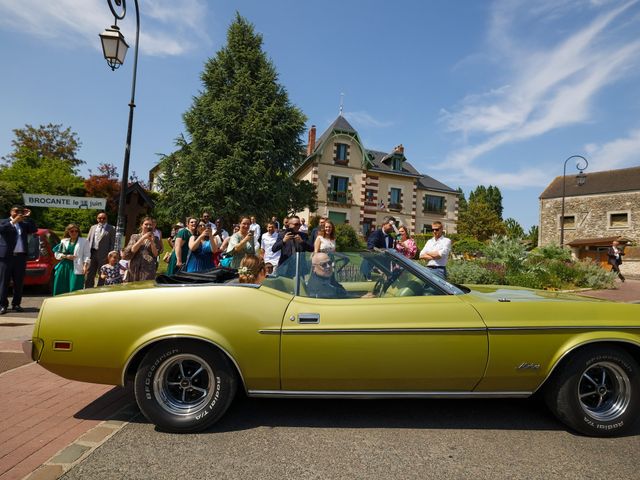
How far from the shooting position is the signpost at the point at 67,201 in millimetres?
11000

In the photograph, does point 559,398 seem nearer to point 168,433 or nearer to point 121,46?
point 168,433

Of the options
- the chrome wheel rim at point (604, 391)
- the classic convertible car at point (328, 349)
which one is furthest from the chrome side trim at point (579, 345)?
the chrome wheel rim at point (604, 391)

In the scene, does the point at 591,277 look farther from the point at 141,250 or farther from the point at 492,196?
the point at 492,196

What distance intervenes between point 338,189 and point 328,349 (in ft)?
111

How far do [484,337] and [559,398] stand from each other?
73cm

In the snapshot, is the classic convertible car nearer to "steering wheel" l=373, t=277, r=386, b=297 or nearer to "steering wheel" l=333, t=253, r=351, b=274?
"steering wheel" l=373, t=277, r=386, b=297

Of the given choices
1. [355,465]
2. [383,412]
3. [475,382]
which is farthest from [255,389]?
[475,382]

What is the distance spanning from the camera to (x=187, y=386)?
2889mm

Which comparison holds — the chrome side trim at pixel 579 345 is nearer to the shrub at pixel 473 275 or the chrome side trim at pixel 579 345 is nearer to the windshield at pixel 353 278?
the windshield at pixel 353 278

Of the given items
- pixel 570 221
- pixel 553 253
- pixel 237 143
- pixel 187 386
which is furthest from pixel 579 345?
pixel 570 221

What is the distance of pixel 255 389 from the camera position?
2877mm

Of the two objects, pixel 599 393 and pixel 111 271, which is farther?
pixel 111 271

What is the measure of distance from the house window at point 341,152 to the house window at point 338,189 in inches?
64.3

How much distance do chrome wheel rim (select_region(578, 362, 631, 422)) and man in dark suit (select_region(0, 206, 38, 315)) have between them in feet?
27.0
